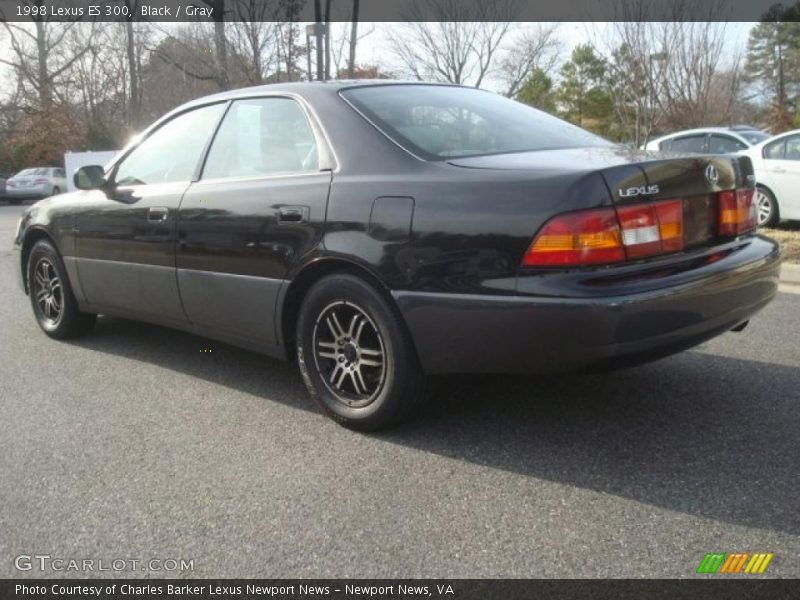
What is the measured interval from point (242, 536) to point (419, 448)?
89 centimetres

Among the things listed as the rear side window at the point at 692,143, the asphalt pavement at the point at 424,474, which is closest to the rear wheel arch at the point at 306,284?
the asphalt pavement at the point at 424,474

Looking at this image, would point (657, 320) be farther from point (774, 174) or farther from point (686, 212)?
point (774, 174)

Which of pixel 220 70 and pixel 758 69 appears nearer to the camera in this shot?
pixel 220 70

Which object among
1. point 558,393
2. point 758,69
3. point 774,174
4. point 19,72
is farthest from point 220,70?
point 758,69

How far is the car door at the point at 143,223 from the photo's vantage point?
13.1 feet

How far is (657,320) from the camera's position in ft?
8.62

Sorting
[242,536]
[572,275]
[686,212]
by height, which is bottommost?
[242,536]

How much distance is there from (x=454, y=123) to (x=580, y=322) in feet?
4.29

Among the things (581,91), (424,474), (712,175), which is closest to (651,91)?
(712,175)

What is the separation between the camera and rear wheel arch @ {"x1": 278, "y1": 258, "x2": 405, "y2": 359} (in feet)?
10.1

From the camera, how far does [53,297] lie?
5.07 m

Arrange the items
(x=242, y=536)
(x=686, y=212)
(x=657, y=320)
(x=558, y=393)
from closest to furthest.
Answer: (x=242, y=536) → (x=657, y=320) → (x=686, y=212) → (x=558, y=393)

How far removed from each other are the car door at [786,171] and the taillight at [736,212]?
6533 mm

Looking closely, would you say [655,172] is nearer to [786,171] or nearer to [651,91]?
[786,171]
